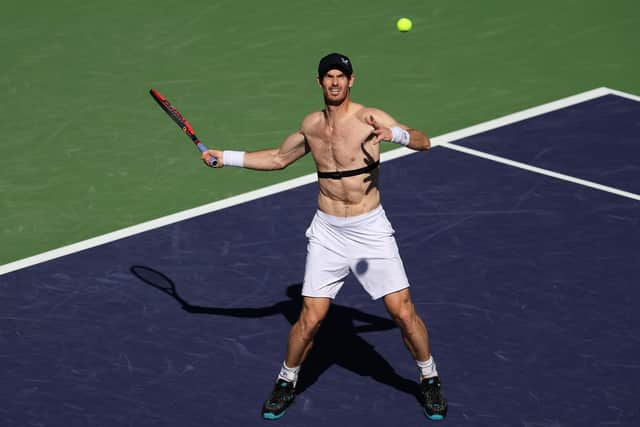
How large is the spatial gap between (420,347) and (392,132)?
1.77 metres

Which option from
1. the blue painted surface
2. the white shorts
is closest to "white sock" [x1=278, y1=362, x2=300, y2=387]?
the white shorts

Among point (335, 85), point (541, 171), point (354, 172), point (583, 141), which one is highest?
point (335, 85)

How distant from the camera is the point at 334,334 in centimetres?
1187

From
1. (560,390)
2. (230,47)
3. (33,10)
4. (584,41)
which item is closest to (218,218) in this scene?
(560,390)

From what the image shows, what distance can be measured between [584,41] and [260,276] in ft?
27.7

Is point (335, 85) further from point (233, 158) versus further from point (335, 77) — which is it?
point (233, 158)

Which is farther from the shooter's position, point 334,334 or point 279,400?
point 334,334

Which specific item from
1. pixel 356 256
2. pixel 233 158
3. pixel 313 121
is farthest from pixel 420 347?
pixel 233 158

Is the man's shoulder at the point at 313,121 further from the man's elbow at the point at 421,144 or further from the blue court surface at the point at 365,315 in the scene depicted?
the blue court surface at the point at 365,315

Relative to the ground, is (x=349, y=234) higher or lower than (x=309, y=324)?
higher

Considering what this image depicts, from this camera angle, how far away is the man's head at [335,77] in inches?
391

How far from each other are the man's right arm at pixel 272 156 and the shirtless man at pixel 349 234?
11 millimetres

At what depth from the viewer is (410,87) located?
18.0 metres

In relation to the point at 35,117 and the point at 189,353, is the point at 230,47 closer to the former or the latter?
the point at 35,117
